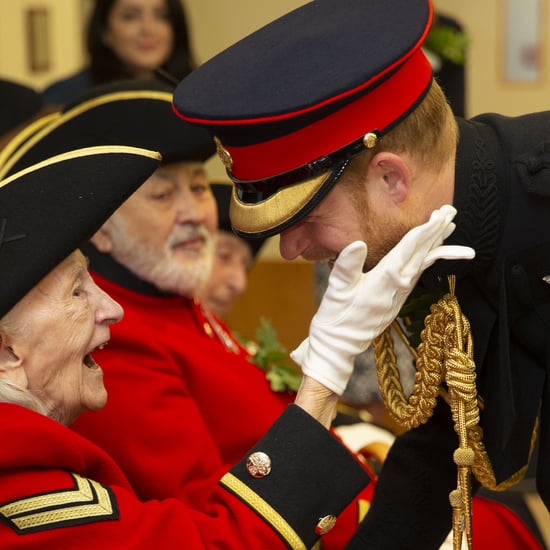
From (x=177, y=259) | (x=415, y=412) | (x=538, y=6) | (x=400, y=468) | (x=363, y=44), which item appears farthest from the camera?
(x=538, y=6)

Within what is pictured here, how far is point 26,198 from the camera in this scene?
164cm

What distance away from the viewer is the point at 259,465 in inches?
64.6

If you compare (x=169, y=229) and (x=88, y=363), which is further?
(x=169, y=229)

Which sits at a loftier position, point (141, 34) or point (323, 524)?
point (323, 524)

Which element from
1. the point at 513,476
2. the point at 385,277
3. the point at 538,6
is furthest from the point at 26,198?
the point at 538,6

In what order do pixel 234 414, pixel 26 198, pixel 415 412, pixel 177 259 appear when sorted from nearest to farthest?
pixel 26 198, pixel 415 412, pixel 234 414, pixel 177 259

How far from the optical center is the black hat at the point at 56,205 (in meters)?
1.59

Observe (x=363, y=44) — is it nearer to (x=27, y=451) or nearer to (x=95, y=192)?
(x=95, y=192)

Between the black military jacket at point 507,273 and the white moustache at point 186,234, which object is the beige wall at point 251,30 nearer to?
the white moustache at point 186,234

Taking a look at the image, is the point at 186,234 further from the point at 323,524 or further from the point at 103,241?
the point at 323,524

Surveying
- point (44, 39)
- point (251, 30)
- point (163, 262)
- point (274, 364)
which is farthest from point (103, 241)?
point (251, 30)

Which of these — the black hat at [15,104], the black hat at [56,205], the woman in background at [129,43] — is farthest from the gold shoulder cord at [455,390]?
the woman in background at [129,43]

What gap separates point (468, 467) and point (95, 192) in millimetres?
688

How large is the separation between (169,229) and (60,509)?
0.99 meters
